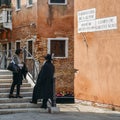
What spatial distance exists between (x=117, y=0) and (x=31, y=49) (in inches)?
476

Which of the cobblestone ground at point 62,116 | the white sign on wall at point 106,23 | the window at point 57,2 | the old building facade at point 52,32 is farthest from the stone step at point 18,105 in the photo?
the window at point 57,2

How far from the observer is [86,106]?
655 inches

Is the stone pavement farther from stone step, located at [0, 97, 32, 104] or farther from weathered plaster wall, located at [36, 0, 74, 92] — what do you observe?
weathered plaster wall, located at [36, 0, 74, 92]

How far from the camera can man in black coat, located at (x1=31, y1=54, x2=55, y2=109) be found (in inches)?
562

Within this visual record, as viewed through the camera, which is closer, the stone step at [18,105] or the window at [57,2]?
the stone step at [18,105]

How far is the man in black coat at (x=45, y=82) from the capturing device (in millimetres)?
14266

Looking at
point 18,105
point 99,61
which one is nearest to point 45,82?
point 18,105

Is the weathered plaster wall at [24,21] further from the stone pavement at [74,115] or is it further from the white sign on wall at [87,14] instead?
the stone pavement at [74,115]

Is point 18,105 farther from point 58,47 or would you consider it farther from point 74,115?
point 58,47

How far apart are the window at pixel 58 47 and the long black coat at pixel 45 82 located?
11.9 m

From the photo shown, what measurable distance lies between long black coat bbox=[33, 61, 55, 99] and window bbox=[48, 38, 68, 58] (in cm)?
1190

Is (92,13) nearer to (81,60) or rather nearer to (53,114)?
(81,60)

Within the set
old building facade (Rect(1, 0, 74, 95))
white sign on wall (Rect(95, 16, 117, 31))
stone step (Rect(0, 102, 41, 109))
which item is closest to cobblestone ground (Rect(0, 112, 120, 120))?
stone step (Rect(0, 102, 41, 109))

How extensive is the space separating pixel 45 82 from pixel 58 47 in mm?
12353
